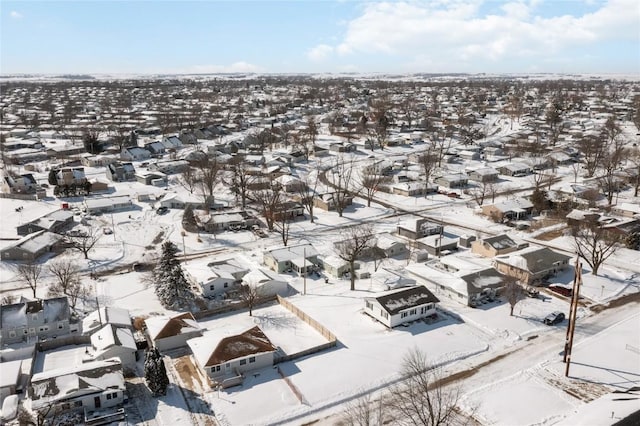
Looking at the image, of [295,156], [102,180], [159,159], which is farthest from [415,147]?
[102,180]

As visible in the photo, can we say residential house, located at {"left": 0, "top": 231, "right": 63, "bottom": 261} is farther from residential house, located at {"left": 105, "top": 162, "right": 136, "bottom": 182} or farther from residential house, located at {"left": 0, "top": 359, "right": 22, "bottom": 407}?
residential house, located at {"left": 105, "top": 162, "right": 136, "bottom": 182}

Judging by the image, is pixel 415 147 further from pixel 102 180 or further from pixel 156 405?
pixel 156 405

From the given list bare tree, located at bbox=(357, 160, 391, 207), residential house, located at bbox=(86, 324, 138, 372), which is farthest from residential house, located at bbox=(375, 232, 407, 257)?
residential house, located at bbox=(86, 324, 138, 372)

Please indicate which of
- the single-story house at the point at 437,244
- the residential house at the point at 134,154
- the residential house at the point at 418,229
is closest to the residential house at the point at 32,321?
the single-story house at the point at 437,244

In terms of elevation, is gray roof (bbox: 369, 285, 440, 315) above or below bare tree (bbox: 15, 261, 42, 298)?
above

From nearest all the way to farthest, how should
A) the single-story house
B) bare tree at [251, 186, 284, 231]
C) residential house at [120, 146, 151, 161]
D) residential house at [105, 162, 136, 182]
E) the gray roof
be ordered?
the gray roof < the single-story house < bare tree at [251, 186, 284, 231] < residential house at [105, 162, 136, 182] < residential house at [120, 146, 151, 161]

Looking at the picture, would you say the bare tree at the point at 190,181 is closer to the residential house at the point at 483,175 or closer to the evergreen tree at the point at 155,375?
the residential house at the point at 483,175
